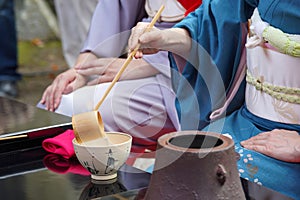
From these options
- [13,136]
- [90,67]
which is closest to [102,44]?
[90,67]

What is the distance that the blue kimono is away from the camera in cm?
178

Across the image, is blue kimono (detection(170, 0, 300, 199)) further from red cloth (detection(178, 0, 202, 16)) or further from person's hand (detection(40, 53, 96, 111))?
person's hand (detection(40, 53, 96, 111))

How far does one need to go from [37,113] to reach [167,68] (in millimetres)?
634

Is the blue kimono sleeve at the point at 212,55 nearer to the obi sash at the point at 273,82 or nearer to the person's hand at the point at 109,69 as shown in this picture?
the obi sash at the point at 273,82

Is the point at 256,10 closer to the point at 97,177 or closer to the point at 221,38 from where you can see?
the point at 221,38

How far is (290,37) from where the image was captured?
1645mm

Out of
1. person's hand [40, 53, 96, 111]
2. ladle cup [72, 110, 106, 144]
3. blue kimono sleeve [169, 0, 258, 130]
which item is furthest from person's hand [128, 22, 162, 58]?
person's hand [40, 53, 96, 111]

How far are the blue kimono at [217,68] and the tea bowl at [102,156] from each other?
435 millimetres

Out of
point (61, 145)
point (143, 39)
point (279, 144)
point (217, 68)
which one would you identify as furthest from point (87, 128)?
point (217, 68)

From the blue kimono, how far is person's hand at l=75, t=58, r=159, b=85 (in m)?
0.25

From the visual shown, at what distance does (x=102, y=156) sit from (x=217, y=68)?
0.72m

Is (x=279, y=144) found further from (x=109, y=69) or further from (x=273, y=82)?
(x=109, y=69)

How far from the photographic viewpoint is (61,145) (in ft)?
5.03

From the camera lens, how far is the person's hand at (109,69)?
2.28 meters
